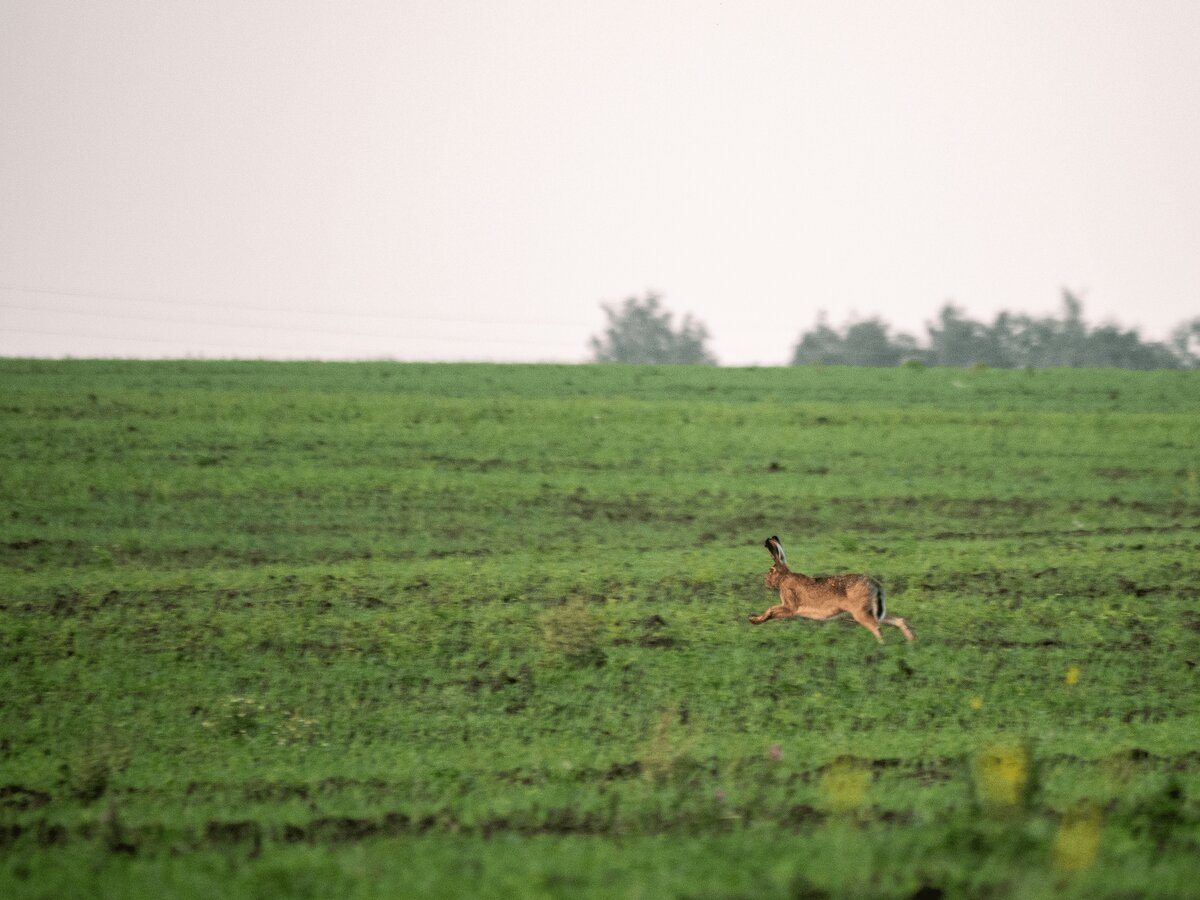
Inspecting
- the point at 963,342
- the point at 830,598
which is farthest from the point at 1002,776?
the point at 963,342

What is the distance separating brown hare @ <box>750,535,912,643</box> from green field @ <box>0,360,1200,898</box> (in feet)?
1.75

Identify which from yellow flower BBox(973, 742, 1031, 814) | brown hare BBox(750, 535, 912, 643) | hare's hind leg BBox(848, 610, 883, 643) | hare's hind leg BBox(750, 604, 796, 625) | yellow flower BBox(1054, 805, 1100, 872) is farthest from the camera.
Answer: hare's hind leg BBox(750, 604, 796, 625)

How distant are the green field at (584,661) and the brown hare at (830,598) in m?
0.53

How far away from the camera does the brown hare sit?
39.8 ft

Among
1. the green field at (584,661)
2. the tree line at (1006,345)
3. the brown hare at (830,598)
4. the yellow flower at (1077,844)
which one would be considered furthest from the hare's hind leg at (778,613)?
the tree line at (1006,345)

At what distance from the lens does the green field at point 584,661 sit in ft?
23.8

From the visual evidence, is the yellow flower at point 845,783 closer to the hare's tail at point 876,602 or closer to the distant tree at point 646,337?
the hare's tail at point 876,602

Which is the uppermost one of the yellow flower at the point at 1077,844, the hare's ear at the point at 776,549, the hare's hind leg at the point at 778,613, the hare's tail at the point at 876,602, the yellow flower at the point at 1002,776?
the hare's ear at the point at 776,549

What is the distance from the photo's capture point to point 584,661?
12719 millimetres

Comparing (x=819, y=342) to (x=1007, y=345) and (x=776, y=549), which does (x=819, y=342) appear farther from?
(x=776, y=549)

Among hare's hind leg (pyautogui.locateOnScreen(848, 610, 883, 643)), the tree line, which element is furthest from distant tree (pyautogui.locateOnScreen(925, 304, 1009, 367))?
hare's hind leg (pyautogui.locateOnScreen(848, 610, 883, 643))

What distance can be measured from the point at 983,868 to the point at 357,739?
5876mm

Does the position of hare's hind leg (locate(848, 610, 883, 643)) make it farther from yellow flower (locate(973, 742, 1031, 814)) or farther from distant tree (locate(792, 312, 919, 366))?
distant tree (locate(792, 312, 919, 366))

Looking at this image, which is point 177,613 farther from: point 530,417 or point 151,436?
point 530,417
